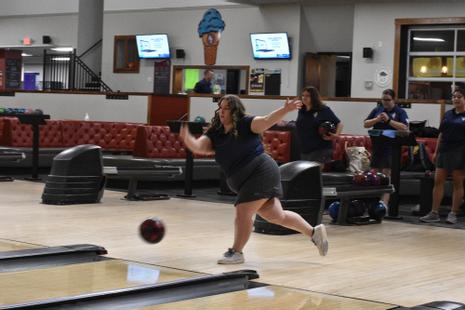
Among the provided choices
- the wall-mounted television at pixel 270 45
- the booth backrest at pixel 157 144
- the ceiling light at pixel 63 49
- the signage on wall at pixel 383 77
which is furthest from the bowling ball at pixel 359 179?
the ceiling light at pixel 63 49

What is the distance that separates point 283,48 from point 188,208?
438 inches

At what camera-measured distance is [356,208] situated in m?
10.2

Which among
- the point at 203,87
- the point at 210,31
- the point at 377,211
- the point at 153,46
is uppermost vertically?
the point at 210,31

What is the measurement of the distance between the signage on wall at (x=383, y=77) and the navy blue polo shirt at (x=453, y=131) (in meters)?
10.2

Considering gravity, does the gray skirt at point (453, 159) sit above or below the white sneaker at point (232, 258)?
above

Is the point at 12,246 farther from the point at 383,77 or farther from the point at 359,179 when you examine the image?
the point at 383,77

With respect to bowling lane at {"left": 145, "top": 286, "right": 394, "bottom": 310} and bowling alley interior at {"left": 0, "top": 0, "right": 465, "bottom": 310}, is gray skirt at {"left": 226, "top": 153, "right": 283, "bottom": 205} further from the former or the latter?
bowling lane at {"left": 145, "top": 286, "right": 394, "bottom": 310}

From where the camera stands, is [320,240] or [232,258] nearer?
[232,258]

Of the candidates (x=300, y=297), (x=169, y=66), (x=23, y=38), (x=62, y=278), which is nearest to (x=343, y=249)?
(x=300, y=297)

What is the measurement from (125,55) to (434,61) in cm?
901

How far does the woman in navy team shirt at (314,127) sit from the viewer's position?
32.0 ft

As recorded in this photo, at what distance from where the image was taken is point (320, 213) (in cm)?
926

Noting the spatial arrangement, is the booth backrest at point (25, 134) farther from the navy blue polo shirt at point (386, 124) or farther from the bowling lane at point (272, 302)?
the bowling lane at point (272, 302)

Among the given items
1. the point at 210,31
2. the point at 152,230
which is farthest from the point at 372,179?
the point at 210,31
